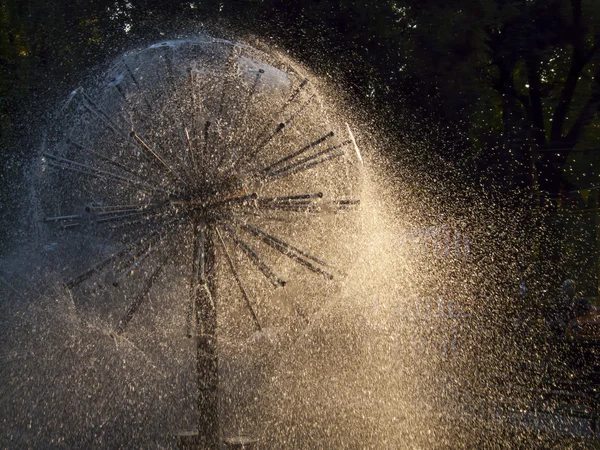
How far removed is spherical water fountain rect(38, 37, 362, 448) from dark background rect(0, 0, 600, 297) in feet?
17.0

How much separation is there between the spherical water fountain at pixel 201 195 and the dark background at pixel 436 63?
5.19 meters

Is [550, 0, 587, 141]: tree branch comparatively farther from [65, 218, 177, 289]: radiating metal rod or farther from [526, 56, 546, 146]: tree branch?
[65, 218, 177, 289]: radiating metal rod

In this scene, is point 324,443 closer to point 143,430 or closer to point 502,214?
point 143,430

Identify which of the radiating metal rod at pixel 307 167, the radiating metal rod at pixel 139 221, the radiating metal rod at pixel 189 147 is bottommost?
the radiating metal rod at pixel 139 221

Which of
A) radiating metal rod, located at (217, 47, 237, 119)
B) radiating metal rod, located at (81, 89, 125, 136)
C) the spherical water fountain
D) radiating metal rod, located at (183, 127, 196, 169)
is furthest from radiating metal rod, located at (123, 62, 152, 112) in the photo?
radiating metal rod, located at (217, 47, 237, 119)

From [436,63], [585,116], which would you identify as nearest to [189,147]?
[436,63]

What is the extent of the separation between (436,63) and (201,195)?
6.83 metres

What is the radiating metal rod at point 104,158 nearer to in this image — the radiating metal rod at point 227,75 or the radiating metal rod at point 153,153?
the radiating metal rod at point 153,153

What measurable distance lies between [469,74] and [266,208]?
6615 millimetres

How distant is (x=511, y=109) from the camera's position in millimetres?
12047

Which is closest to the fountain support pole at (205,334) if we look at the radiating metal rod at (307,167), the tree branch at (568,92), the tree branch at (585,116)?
the radiating metal rod at (307,167)

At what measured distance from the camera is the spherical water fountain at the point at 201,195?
213 inches

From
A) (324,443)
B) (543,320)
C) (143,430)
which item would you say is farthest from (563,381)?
(143,430)

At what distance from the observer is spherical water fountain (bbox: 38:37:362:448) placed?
17.8 feet
